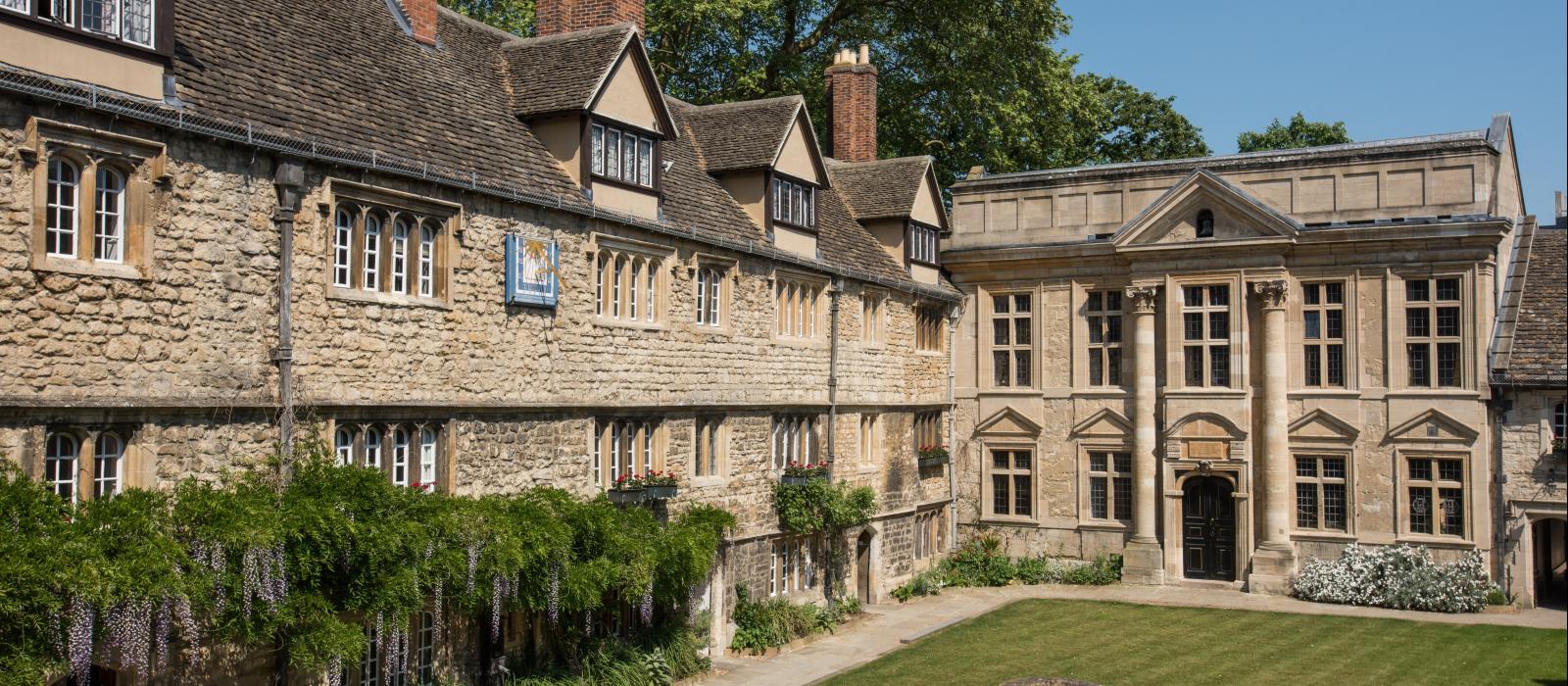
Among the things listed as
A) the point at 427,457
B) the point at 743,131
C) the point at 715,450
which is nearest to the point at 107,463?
the point at 427,457

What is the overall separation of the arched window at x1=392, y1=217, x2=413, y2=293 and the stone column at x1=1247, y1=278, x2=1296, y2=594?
19.2 m

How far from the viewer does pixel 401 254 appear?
602 inches

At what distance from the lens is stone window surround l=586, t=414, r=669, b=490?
1834 cm

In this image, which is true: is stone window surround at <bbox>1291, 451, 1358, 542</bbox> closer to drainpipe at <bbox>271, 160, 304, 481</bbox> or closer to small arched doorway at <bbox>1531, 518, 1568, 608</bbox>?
small arched doorway at <bbox>1531, 518, 1568, 608</bbox>

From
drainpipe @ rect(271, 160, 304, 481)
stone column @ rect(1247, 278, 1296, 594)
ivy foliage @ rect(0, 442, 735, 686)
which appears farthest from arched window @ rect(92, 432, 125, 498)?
stone column @ rect(1247, 278, 1296, 594)

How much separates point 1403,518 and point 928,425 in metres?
9.93

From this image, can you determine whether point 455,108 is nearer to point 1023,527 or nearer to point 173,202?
point 173,202

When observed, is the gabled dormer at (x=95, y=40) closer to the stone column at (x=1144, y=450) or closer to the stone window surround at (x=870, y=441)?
the stone window surround at (x=870, y=441)

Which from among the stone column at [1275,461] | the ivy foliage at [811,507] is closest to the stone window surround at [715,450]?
the ivy foliage at [811,507]

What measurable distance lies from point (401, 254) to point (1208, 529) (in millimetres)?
19891

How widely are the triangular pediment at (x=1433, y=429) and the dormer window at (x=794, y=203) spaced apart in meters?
12.8

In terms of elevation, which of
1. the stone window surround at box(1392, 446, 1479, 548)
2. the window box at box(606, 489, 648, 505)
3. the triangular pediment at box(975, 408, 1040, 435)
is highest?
the triangular pediment at box(975, 408, 1040, 435)

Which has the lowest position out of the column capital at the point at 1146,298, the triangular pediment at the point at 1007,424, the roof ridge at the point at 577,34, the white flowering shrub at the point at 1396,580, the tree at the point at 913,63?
the white flowering shrub at the point at 1396,580

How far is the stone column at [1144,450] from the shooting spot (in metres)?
29.1
